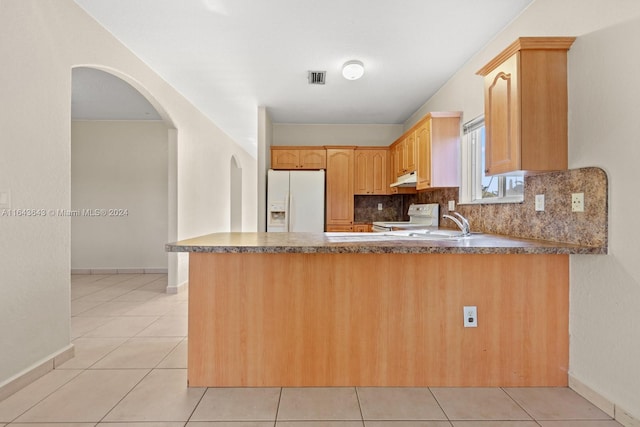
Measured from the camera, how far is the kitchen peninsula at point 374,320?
2.06 meters

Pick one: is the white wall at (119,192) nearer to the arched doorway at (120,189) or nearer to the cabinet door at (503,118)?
the arched doorway at (120,189)

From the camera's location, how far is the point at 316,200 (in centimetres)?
498

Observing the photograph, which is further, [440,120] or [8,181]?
[440,120]

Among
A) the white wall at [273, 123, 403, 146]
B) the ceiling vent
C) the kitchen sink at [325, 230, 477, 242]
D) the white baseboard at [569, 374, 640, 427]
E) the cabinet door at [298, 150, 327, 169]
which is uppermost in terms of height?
the ceiling vent

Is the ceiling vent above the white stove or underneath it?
above

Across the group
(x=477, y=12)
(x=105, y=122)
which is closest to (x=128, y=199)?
(x=105, y=122)

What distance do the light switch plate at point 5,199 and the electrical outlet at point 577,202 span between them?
3.22 metres

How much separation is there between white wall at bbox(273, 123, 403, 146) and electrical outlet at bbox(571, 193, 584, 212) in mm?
3942

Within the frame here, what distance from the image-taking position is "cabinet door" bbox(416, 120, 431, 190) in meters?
3.65

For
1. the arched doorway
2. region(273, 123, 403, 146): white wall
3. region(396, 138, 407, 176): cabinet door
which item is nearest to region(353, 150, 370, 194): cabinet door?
region(273, 123, 403, 146): white wall

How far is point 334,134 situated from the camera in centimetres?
570

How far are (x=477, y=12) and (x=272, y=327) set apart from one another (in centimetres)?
260

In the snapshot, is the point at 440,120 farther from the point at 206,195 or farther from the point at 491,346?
the point at 206,195

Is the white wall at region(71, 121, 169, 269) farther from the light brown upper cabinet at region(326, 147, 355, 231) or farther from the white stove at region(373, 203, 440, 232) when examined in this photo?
the white stove at region(373, 203, 440, 232)
